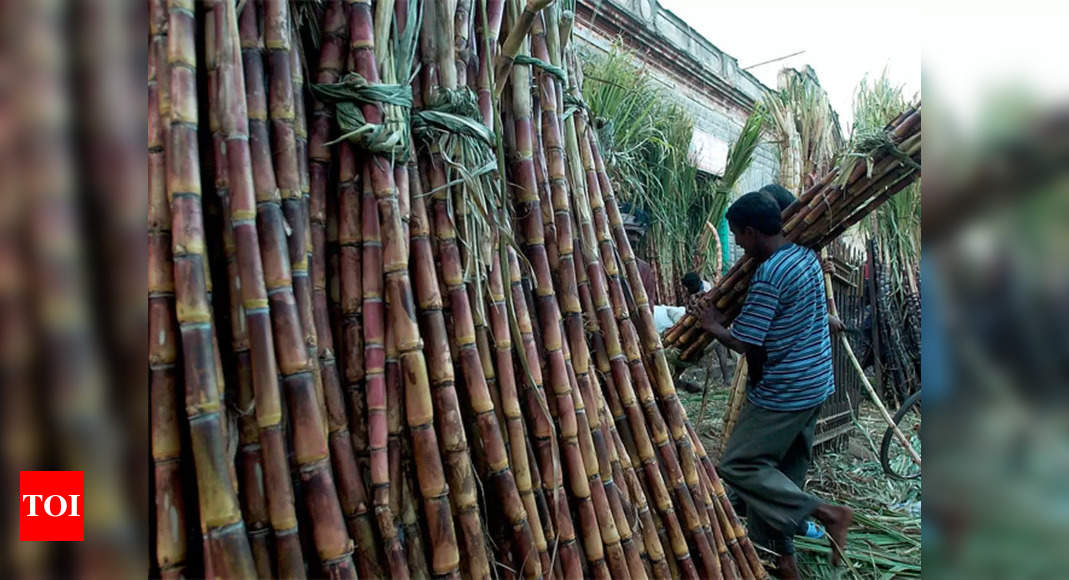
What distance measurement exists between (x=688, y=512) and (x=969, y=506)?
46.6 inches

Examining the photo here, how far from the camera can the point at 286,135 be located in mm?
1102

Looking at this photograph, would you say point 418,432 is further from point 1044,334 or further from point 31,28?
point 1044,334

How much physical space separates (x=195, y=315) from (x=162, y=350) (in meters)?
0.08

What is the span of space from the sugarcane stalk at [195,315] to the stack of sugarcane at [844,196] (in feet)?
7.71

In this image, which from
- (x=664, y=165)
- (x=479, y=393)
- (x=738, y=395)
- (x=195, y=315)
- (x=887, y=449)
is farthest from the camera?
(x=664, y=165)

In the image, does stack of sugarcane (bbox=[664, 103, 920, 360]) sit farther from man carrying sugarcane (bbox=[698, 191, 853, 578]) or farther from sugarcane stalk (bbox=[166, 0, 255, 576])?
sugarcane stalk (bbox=[166, 0, 255, 576])

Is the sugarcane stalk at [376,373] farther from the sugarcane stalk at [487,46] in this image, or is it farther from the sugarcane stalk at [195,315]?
the sugarcane stalk at [487,46]

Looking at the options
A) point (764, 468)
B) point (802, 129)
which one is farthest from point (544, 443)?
point (802, 129)

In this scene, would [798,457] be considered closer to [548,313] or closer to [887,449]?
[887,449]

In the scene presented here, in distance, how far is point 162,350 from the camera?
0.92 meters

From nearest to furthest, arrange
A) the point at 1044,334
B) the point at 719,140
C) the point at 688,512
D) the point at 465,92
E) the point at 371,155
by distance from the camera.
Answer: the point at 1044,334
the point at 371,155
the point at 465,92
the point at 688,512
the point at 719,140

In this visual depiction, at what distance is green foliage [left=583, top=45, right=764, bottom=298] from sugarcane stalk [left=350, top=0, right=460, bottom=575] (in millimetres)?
4151

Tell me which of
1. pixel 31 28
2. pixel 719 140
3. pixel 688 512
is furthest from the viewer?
pixel 719 140

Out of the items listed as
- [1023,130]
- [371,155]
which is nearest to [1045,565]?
[1023,130]
